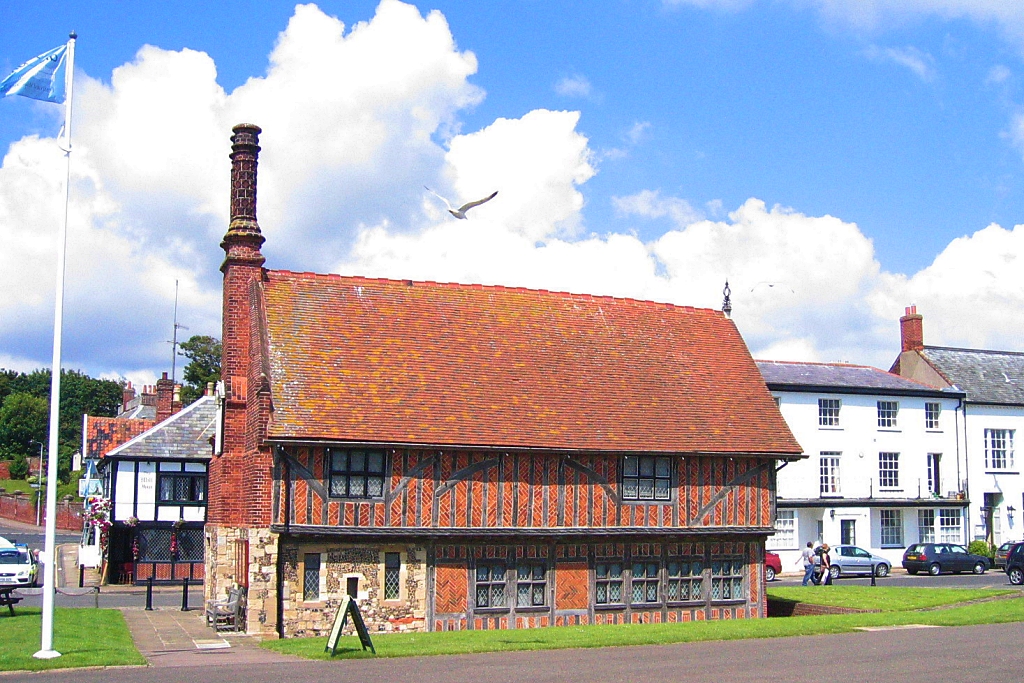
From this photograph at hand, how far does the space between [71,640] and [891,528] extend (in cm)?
3476

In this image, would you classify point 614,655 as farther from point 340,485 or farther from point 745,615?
point 745,615

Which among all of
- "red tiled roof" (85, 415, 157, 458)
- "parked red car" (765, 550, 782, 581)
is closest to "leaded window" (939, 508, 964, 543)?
"parked red car" (765, 550, 782, 581)

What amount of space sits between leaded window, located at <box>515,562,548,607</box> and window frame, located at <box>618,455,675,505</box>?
261cm

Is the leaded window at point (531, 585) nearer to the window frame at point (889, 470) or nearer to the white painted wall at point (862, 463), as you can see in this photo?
the white painted wall at point (862, 463)

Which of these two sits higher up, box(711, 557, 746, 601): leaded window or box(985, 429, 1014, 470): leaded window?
box(985, 429, 1014, 470): leaded window

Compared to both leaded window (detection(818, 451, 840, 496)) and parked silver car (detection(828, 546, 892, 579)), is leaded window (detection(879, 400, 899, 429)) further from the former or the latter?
parked silver car (detection(828, 546, 892, 579))

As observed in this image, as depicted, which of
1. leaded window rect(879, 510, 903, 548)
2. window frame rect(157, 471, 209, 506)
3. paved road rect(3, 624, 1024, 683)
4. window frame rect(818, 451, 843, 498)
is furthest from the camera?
leaded window rect(879, 510, 903, 548)

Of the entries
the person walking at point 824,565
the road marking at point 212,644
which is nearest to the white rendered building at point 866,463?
the person walking at point 824,565

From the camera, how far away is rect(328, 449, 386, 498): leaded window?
23391mm

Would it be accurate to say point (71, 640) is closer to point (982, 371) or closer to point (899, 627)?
point (899, 627)

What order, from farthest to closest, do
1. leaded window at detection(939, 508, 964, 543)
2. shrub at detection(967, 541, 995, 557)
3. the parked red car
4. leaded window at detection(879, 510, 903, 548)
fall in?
leaded window at detection(939, 508, 964, 543), leaded window at detection(879, 510, 903, 548), shrub at detection(967, 541, 995, 557), the parked red car

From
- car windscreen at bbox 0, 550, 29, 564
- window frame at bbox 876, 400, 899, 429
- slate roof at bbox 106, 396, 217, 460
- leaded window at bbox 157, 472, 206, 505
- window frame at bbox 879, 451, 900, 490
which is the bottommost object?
car windscreen at bbox 0, 550, 29, 564

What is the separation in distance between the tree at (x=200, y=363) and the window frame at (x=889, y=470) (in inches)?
2147

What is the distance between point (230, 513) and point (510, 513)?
6.66m
